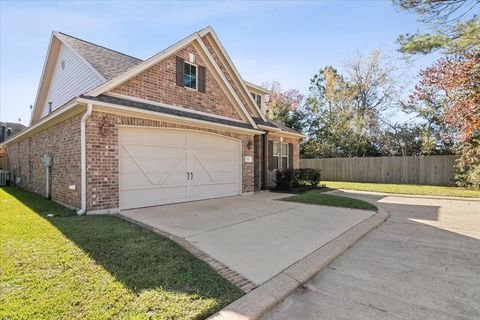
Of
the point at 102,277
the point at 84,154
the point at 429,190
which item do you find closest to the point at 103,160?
the point at 84,154

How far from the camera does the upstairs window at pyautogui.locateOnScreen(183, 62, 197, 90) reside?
944cm

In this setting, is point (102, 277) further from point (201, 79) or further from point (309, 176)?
point (309, 176)

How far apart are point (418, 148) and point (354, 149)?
15.9 ft

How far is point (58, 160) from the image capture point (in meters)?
8.27

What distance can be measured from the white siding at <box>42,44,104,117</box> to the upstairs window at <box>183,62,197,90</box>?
2.68 meters

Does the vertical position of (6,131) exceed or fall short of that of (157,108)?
it exceeds it

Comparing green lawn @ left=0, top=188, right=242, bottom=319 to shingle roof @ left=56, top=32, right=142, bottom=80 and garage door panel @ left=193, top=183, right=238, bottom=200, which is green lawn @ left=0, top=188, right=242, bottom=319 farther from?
shingle roof @ left=56, top=32, right=142, bottom=80

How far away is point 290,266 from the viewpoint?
3781mm

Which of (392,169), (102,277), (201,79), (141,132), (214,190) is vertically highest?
(201,79)

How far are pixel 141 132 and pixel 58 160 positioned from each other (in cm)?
291

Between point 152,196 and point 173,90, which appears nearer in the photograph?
point 152,196

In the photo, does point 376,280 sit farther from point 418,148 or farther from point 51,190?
point 418,148

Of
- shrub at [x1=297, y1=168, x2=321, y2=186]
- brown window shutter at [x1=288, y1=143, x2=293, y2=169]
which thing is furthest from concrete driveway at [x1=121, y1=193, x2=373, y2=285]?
brown window shutter at [x1=288, y1=143, x2=293, y2=169]

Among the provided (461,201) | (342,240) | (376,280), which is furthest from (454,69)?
(376,280)
